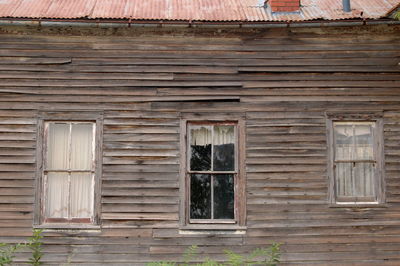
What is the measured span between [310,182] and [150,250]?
287cm

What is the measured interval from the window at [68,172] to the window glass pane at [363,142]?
173 inches

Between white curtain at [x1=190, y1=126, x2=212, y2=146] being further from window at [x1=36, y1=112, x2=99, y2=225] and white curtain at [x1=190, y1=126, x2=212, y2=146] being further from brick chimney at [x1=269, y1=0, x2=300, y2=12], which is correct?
brick chimney at [x1=269, y1=0, x2=300, y2=12]

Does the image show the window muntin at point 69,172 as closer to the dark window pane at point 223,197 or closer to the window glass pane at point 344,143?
the dark window pane at point 223,197

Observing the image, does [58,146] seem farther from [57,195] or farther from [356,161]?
[356,161]

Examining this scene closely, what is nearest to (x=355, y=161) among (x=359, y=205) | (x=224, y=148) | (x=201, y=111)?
(x=359, y=205)

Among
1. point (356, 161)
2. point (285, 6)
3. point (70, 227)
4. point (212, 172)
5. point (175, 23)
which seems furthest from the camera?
point (285, 6)

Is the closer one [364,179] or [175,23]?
[175,23]

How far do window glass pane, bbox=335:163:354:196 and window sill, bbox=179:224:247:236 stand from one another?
5.76 ft

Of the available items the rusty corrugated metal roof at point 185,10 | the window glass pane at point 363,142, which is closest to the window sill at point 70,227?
the rusty corrugated metal roof at point 185,10

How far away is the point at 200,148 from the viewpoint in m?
8.09

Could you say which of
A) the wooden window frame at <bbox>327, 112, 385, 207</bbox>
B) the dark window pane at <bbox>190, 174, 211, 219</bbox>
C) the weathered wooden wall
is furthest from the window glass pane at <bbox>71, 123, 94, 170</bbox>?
the wooden window frame at <bbox>327, 112, 385, 207</bbox>

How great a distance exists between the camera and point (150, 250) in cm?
780

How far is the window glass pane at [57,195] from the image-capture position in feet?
25.9

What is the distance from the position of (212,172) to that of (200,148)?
46cm
